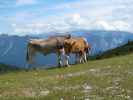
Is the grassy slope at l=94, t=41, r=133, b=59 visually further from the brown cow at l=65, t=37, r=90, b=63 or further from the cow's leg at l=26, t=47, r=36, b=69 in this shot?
the cow's leg at l=26, t=47, r=36, b=69

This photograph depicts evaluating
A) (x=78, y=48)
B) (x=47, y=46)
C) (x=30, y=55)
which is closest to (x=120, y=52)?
(x=78, y=48)

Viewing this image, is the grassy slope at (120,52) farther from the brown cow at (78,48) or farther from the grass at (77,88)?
the grass at (77,88)

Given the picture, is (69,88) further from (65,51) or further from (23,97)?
(65,51)

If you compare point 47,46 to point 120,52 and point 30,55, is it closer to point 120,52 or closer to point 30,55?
point 30,55

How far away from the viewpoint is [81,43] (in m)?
54.4

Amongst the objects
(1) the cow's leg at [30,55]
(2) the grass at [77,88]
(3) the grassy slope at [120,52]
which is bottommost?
(3) the grassy slope at [120,52]

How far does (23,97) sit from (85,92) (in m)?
3.39

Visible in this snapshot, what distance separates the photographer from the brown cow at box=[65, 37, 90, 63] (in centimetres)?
5172

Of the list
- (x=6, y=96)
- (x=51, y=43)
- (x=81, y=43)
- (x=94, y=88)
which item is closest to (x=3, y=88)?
(x=6, y=96)

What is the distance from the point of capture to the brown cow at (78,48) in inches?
2036

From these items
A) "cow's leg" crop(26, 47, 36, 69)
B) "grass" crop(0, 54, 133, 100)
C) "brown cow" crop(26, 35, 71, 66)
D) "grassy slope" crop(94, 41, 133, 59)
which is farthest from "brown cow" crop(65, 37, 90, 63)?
"grassy slope" crop(94, 41, 133, 59)

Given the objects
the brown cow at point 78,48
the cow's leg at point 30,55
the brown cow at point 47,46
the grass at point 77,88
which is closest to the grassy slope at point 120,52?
the brown cow at point 78,48

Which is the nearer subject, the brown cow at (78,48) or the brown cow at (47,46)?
the brown cow at (47,46)

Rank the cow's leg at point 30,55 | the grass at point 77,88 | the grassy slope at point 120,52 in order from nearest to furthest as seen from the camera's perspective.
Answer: the grass at point 77,88, the cow's leg at point 30,55, the grassy slope at point 120,52
